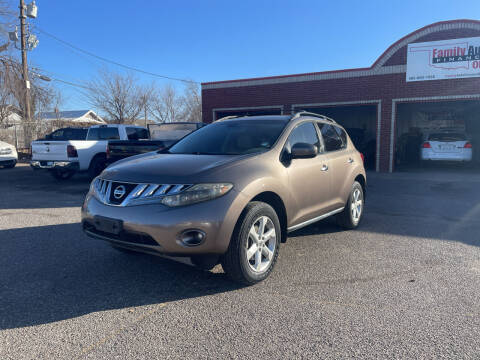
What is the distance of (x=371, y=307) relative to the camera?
3246 millimetres

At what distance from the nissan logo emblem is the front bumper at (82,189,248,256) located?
0.14 meters

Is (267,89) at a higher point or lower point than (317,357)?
higher

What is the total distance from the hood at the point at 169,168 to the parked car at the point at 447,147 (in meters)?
13.5

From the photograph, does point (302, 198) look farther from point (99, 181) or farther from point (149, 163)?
point (99, 181)

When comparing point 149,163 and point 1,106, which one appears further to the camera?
point 1,106

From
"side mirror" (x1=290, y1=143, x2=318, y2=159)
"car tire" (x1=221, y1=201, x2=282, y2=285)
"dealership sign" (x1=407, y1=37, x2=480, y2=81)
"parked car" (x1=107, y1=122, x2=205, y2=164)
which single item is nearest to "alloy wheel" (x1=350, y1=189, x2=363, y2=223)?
"side mirror" (x1=290, y1=143, x2=318, y2=159)

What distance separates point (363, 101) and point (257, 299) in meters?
14.1

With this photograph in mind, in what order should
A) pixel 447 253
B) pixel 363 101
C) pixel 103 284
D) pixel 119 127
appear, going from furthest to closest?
pixel 363 101 < pixel 119 127 < pixel 447 253 < pixel 103 284

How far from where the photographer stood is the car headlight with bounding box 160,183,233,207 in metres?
3.34

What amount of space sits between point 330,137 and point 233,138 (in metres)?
1.57

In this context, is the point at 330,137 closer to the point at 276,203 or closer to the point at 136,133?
the point at 276,203

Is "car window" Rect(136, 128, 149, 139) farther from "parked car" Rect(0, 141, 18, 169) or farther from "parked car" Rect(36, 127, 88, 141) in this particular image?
"parked car" Rect(0, 141, 18, 169)

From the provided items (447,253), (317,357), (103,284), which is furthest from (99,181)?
(447,253)

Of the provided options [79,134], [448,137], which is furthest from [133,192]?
[448,137]
